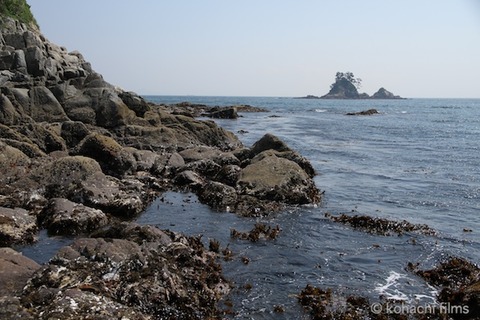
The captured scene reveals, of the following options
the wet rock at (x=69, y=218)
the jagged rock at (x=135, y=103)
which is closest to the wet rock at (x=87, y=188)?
the wet rock at (x=69, y=218)

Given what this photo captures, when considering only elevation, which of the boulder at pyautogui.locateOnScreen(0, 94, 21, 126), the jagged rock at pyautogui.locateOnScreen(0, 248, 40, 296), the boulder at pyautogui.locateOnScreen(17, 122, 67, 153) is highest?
the boulder at pyautogui.locateOnScreen(0, 94, 21, 126)

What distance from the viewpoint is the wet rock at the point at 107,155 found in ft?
68.8

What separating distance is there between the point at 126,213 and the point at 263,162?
835cm

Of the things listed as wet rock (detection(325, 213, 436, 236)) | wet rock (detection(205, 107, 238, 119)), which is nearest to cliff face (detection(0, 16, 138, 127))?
wet rock (detection(325, 213, 436, 236))

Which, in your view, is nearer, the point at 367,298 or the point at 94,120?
the point at 367,298

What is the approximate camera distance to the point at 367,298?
10469 millimetres

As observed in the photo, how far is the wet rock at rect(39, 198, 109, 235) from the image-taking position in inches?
548

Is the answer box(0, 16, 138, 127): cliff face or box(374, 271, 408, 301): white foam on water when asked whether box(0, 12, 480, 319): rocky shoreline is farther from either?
box(374, 271, 408, 301): white foam on water

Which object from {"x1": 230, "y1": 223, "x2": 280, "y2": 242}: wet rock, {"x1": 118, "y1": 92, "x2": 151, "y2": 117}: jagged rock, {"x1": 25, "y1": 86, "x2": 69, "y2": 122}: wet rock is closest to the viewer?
{"x1": 230, "y1": 223, "x2": 280, "y2": 242}: wet rock

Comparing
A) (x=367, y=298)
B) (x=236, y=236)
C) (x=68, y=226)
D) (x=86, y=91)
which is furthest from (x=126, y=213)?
(x=86, y=91)

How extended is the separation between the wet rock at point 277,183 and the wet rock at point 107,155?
Answer: 624 cm

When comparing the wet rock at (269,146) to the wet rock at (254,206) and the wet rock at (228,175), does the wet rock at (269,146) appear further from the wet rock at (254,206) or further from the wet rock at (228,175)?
the wet rock at (254,206)

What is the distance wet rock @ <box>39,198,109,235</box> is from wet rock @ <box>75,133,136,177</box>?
19.4 feet

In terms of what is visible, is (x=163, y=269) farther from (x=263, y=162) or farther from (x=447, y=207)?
(x=447, y=207)
